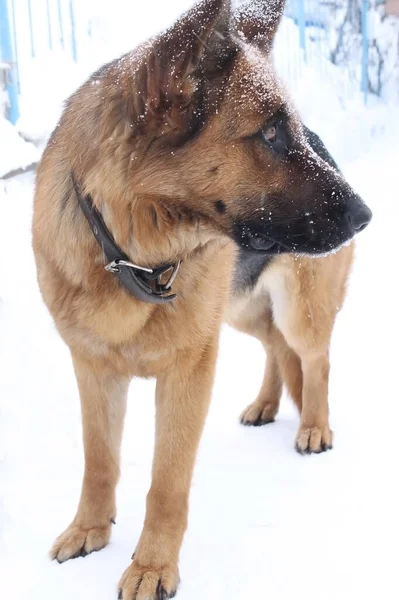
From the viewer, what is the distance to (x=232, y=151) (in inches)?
86.4

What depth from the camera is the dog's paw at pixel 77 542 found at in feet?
8.61

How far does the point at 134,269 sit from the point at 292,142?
2.08ft

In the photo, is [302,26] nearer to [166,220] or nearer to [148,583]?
[166,220]

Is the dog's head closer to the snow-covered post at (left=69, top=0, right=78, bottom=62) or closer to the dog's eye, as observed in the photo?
A: the dog's eye

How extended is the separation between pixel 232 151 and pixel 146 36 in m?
7.55

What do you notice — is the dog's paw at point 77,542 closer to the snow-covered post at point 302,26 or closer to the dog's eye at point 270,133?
the dog's eye at point 270,133

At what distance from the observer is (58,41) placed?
8102 millimetres

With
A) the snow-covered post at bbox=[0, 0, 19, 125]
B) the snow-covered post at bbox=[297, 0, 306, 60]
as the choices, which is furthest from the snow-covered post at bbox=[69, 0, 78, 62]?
the snow-covered post at bbox=[297, 0, 306, 60]

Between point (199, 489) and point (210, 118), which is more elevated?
point (210, 118)

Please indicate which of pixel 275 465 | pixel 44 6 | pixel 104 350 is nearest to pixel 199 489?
pixel 275 465

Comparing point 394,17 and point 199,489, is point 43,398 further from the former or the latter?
point 394,17

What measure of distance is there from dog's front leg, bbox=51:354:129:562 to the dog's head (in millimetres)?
767

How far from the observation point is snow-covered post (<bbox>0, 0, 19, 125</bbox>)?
654 cm

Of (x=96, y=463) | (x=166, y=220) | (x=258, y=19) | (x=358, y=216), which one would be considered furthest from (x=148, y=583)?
(x=258, y=19)
